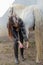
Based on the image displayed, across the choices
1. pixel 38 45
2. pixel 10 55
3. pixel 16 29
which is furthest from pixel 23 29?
pixel 10 55

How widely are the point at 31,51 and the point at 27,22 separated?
38.4 inches

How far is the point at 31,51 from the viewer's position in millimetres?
4172

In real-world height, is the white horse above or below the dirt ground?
above

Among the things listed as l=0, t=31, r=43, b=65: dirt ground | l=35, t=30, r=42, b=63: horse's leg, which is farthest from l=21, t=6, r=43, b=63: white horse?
l=0, t=31, r=43, b=65: dirt ground

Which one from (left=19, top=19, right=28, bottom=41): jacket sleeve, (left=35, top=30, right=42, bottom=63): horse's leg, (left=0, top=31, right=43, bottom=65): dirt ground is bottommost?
(left=0, top=31, right=43, bottom=65): dirt ground

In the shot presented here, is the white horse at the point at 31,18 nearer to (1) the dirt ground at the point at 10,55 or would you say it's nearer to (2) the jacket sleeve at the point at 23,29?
(2) the jacket sleeve at the point at 23,29

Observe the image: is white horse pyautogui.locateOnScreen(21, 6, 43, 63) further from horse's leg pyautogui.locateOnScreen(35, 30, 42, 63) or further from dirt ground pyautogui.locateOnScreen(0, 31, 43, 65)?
dirt ground pyautogui.locateOnScreen(0, 31, 43, 65)

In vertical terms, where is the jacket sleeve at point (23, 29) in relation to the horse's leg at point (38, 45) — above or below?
above

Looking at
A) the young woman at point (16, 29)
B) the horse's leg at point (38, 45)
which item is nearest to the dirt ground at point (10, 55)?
the horse's leg at point (38, 45)

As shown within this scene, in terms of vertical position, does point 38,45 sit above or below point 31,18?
below

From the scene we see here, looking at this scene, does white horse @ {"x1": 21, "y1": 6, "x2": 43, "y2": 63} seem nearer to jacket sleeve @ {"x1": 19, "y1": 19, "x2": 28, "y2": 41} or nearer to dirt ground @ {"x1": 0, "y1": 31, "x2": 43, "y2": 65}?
jacket sleeve @ {"x1": 19, "y1": 19, "x2": 28, "y2": 41}

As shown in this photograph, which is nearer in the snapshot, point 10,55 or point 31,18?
point 31,18

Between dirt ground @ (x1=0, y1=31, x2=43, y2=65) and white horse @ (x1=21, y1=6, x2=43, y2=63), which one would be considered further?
dirt ground @ (x1=0, y1=31, x2=43, y2=65)

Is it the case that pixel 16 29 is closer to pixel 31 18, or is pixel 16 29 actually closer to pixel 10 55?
pixel 31 18
